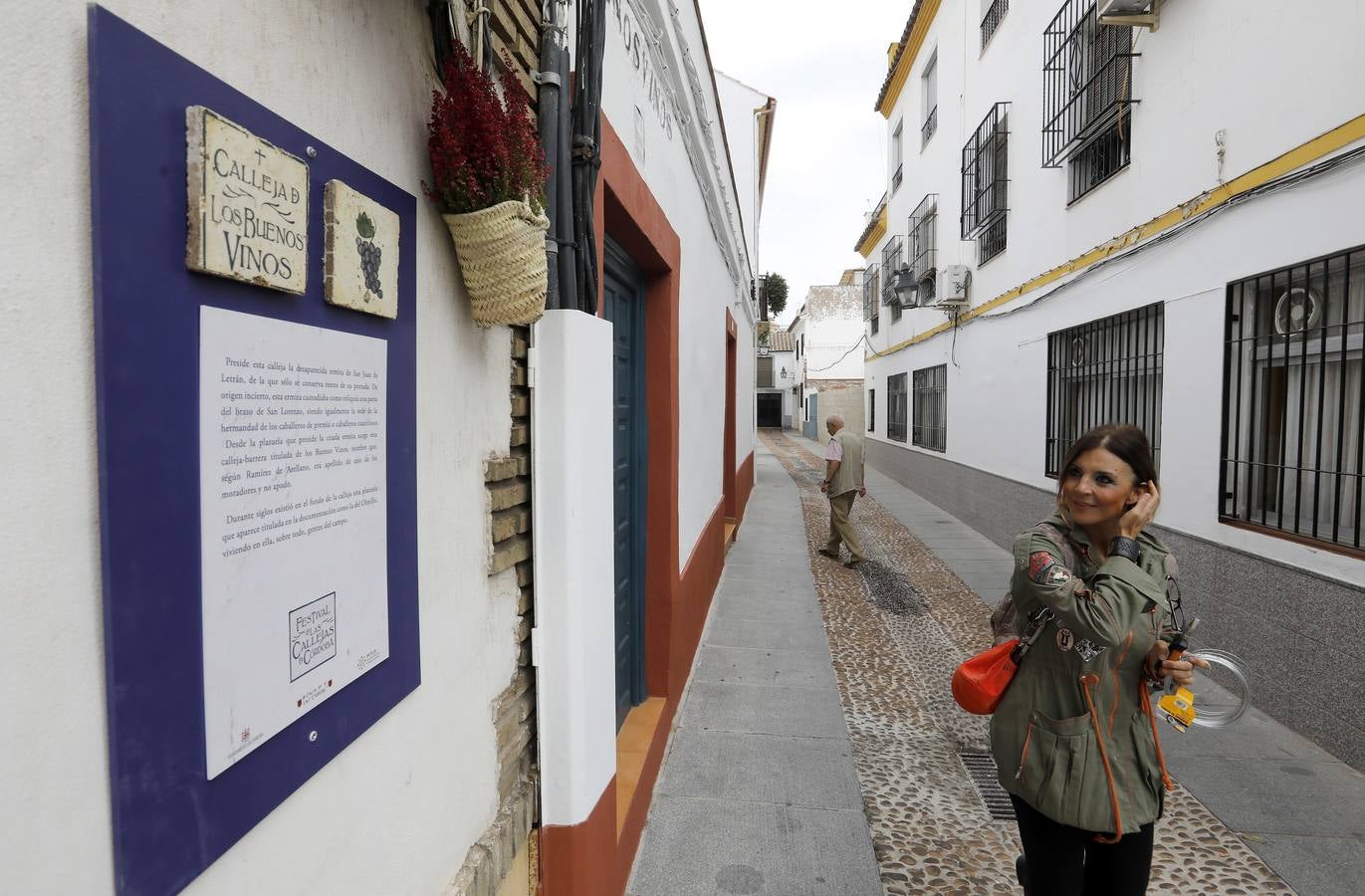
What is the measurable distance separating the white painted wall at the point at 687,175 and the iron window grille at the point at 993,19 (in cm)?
438

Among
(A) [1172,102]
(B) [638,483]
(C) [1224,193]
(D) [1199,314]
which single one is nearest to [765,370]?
(A) [1172,102]

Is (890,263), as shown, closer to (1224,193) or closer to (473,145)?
(1224,193)

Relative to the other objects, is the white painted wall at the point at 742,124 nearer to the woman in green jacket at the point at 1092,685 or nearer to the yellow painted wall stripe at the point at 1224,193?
the yellow painted wall stripe at the point at 1224,193

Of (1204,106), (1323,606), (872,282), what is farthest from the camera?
(872,282)

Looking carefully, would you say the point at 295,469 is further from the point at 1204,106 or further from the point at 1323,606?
the point at 1204,106

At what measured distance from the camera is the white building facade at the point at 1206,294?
391cm

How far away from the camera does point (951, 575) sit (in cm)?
785

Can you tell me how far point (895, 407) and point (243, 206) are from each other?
16.8 meters

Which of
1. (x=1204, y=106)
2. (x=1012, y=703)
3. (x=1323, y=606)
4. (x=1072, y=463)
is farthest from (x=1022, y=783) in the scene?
(x=1204, y=106)

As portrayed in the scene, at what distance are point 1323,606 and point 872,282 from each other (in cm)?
1682

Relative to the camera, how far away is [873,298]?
1925cm

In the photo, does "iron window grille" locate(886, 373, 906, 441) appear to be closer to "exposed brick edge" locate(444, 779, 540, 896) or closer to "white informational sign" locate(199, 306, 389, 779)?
"exposed brick edge" locate(444, 779, 540, 896)

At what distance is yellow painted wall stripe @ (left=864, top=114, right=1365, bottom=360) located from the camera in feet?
12.5

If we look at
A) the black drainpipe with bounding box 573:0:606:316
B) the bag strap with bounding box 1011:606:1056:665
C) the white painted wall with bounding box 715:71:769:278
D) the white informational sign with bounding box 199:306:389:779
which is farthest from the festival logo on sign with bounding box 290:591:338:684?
the white painted wall with bounding box 715:71:769:278
